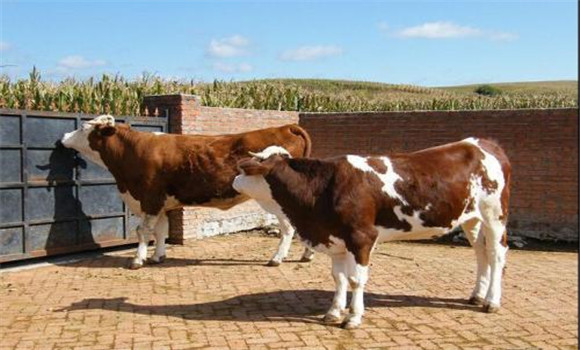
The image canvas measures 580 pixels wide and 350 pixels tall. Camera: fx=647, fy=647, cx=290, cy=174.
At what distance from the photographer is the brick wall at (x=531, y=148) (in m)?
11.6

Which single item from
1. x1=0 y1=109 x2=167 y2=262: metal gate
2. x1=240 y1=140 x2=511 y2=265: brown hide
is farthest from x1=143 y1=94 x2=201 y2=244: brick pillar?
x1=240 y1=140 x2=511 y2=265: brown hide

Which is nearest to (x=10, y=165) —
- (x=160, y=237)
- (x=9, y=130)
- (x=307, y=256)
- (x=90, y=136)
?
(x=9, y=130)

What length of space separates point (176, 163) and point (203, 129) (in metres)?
2.13

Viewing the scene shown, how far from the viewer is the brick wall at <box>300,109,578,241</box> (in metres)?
11.6

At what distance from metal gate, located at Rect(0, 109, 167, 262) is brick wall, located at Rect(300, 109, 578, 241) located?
578 centimetres

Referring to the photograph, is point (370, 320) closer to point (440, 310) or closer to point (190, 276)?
point (440, 310)

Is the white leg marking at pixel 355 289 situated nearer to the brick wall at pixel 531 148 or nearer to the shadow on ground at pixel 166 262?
the shadow on ground at pixel 166 262

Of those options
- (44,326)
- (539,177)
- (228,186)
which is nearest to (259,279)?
(228,186)

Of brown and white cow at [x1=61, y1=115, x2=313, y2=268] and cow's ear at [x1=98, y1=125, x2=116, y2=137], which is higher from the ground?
cow's ear at [x1=98, y1=125, x2=116, y2=137]

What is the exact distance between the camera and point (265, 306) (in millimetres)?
7121

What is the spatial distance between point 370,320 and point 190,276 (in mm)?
3093

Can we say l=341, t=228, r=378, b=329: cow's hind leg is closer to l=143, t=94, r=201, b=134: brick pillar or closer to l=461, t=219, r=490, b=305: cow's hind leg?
l=461, t=219, r=490, b=305: cow's hind leg

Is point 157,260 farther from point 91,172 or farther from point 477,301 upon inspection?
point 477,301

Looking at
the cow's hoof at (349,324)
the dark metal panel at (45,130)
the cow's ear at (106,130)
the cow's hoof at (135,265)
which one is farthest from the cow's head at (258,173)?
the dark metal panel at (45,130)
